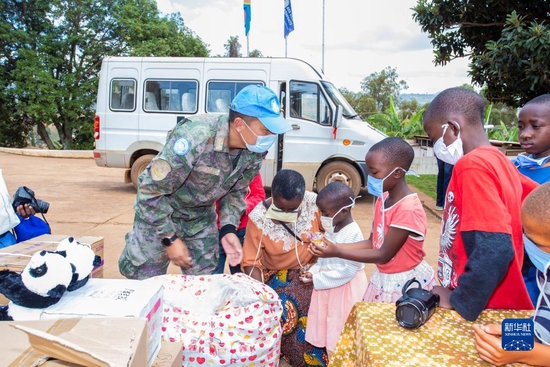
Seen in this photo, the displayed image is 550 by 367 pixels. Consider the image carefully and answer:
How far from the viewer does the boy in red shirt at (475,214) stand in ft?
4.05

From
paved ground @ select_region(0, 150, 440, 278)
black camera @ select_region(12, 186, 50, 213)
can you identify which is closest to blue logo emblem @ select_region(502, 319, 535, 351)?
black camera @ select_region(12, 186, 50, 213)

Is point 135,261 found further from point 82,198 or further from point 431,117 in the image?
point 82,198

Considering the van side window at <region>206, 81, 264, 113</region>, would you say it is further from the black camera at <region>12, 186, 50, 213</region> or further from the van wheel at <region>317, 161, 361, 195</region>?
the black camera at <region>12, 186, 50, 213</region>

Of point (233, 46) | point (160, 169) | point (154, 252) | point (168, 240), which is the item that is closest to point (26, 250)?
point (154, 252)

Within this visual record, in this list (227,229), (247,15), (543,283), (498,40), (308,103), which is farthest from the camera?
(247,15)

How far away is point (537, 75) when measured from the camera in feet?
20.5

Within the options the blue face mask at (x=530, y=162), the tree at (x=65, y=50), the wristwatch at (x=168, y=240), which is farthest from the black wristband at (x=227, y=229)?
the tree at (x=65, y=50)

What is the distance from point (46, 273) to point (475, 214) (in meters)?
1.39

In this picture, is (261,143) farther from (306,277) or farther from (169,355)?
(169,355)

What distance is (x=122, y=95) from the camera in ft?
26.0

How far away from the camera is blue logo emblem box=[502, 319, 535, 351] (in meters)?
1.12

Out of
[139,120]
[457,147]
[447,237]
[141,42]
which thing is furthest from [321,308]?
[141,42]

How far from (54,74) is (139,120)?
12.0 meters

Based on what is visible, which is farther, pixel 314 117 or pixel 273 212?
pixel 314 117
